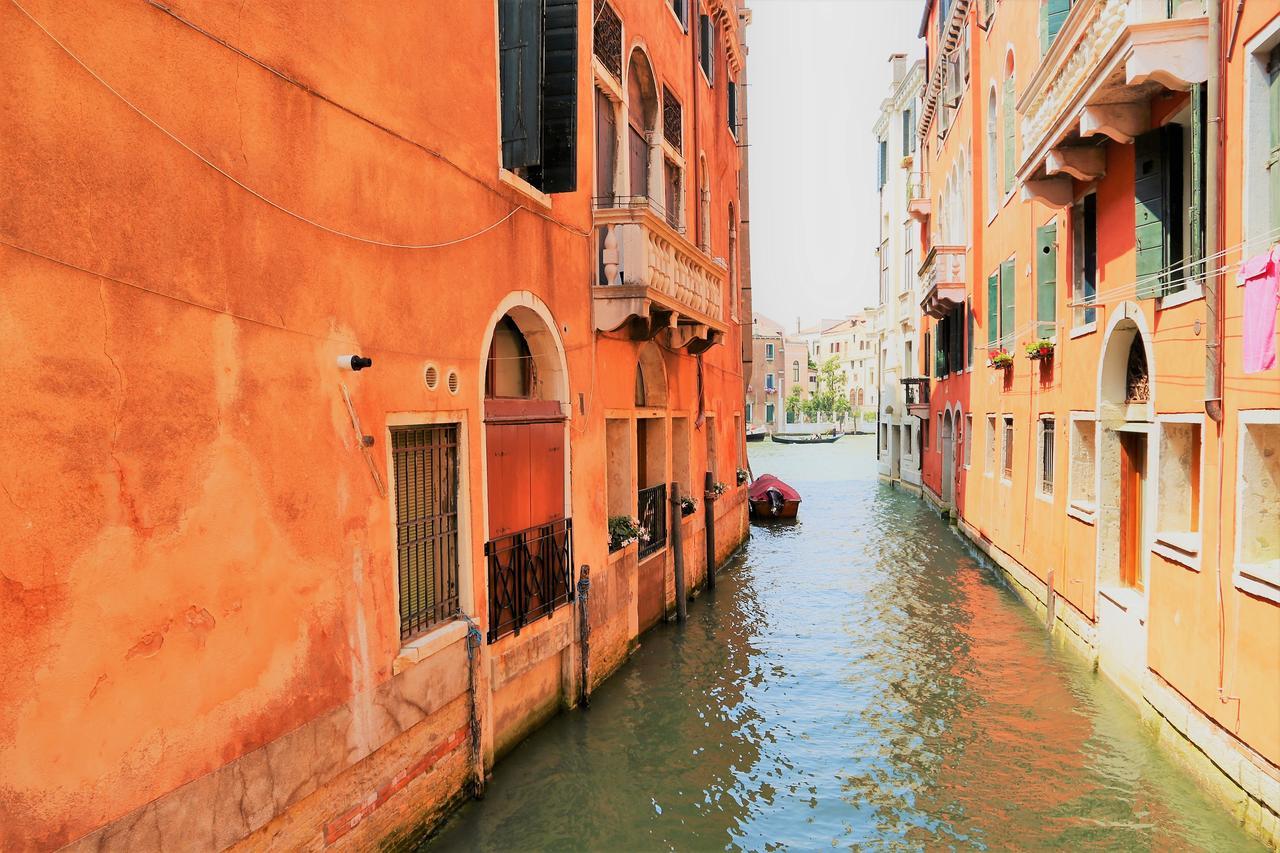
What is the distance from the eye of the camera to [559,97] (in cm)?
816

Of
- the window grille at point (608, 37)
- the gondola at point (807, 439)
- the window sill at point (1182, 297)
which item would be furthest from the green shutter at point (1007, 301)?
the gondola at point (807, 439)

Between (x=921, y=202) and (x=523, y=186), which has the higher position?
(x=921, y=202)

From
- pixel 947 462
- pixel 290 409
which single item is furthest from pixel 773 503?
pixel 290 409

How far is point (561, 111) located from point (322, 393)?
14.0 feet

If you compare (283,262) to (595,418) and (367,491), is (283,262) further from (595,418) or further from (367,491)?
(595,418)

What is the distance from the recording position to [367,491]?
5.34m

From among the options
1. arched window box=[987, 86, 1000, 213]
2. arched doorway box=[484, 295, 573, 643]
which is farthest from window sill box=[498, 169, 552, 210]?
arched window box=[987, 86, 1000, 213]

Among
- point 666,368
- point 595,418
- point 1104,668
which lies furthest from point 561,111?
point 1104,668

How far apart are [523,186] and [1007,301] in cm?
987

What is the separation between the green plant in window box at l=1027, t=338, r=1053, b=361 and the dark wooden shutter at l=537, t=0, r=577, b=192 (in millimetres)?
7040

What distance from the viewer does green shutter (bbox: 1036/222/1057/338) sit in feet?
38.1

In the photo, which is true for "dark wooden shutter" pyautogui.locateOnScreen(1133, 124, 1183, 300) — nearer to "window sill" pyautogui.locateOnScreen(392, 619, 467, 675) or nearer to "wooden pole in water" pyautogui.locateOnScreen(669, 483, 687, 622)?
"wooden pole in water" pyautogui.locateOnScreen(669, 483, 687, 622)

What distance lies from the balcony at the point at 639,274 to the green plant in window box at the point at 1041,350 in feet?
15.1

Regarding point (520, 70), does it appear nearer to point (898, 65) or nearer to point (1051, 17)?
point (1051, 17)
